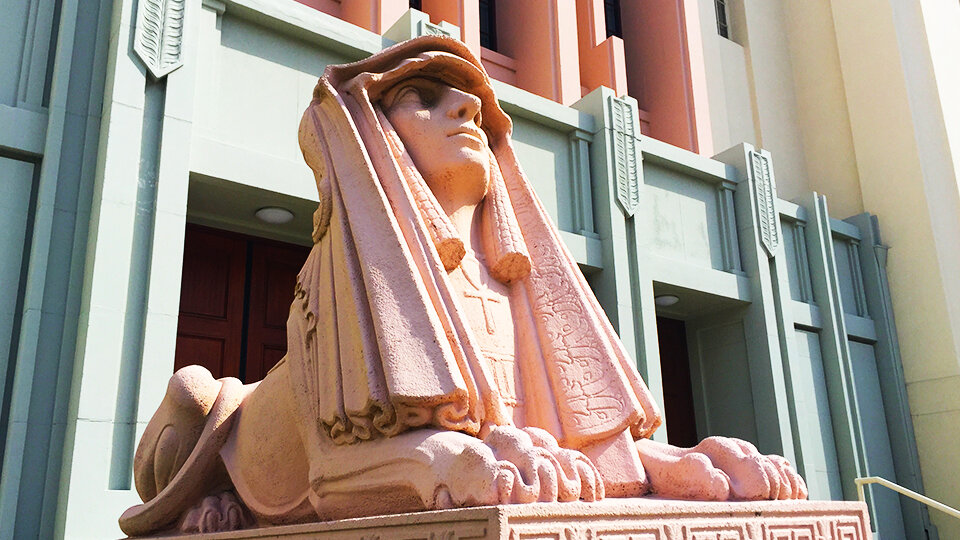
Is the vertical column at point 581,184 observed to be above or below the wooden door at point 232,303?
above

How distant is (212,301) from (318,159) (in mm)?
4327

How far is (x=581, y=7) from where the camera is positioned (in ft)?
38.9

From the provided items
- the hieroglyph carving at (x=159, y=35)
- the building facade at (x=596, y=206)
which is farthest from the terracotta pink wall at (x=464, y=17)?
the hieroglyph carving at (x=159, y=35)

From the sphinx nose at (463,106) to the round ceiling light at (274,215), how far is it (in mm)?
3859

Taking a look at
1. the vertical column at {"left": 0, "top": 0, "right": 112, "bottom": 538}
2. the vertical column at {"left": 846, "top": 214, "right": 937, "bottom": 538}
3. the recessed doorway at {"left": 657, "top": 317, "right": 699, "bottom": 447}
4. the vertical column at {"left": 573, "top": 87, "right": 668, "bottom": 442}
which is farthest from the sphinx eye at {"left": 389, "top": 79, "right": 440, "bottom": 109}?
the vertical column at {"left": 846, "top": 214, "right": 937, "bottom": 538}

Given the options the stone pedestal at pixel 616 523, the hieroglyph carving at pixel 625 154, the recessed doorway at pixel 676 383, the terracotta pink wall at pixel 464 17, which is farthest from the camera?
the recessed doorway at pixel 676 383

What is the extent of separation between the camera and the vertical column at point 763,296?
362 inches

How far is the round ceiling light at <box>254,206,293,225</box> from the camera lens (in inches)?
268

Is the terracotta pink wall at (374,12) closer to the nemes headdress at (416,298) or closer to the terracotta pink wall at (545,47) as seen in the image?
the terracotta pink wall at (545,47)

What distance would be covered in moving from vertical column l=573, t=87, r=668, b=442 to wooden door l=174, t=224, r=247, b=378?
349 centimetres

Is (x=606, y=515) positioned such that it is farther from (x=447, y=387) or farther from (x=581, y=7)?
(x=581, y=7)

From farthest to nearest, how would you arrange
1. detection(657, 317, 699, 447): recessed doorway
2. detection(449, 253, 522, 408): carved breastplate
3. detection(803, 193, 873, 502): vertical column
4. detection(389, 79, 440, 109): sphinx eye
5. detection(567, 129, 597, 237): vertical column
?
detection(657, 317, 699, 447): recessed doorway → detection(803, 193, 873, 502): vertical column → detection(567, 129, 597, 237): vertical column → detection(389, 79, 440, 109): sphinx eye → detection(449, 253, 522, 408): carved breastplate

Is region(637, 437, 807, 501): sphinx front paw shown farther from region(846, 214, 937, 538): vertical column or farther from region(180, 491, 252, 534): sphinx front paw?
region(846, 214, 937, 538): vertical column

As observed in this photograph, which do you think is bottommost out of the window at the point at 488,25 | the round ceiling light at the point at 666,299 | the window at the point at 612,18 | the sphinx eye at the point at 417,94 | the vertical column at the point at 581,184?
the sphinx eye at the point at 417,94
